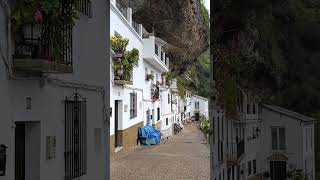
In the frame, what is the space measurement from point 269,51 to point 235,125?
0.58m

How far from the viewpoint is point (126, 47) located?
864 centimetres

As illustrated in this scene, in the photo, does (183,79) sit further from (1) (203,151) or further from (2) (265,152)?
(2) (265,152)

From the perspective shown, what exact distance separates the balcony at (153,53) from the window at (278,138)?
24.1 feet

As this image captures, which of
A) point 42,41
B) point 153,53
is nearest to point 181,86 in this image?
point 153,53

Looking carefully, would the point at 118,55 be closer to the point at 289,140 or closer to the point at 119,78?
the point at 119,78

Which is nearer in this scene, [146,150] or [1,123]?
[1,123]

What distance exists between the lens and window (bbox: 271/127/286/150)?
138 inches

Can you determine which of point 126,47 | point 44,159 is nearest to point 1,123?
point 44,159

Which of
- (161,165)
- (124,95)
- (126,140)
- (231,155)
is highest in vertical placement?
(124,95)

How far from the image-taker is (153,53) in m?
11.1

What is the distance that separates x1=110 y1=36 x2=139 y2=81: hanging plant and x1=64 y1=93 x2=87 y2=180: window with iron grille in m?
3.52

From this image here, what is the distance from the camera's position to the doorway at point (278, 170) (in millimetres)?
3521

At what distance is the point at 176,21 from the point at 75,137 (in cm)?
573

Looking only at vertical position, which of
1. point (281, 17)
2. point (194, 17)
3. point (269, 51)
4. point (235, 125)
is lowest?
point (235, 125)
